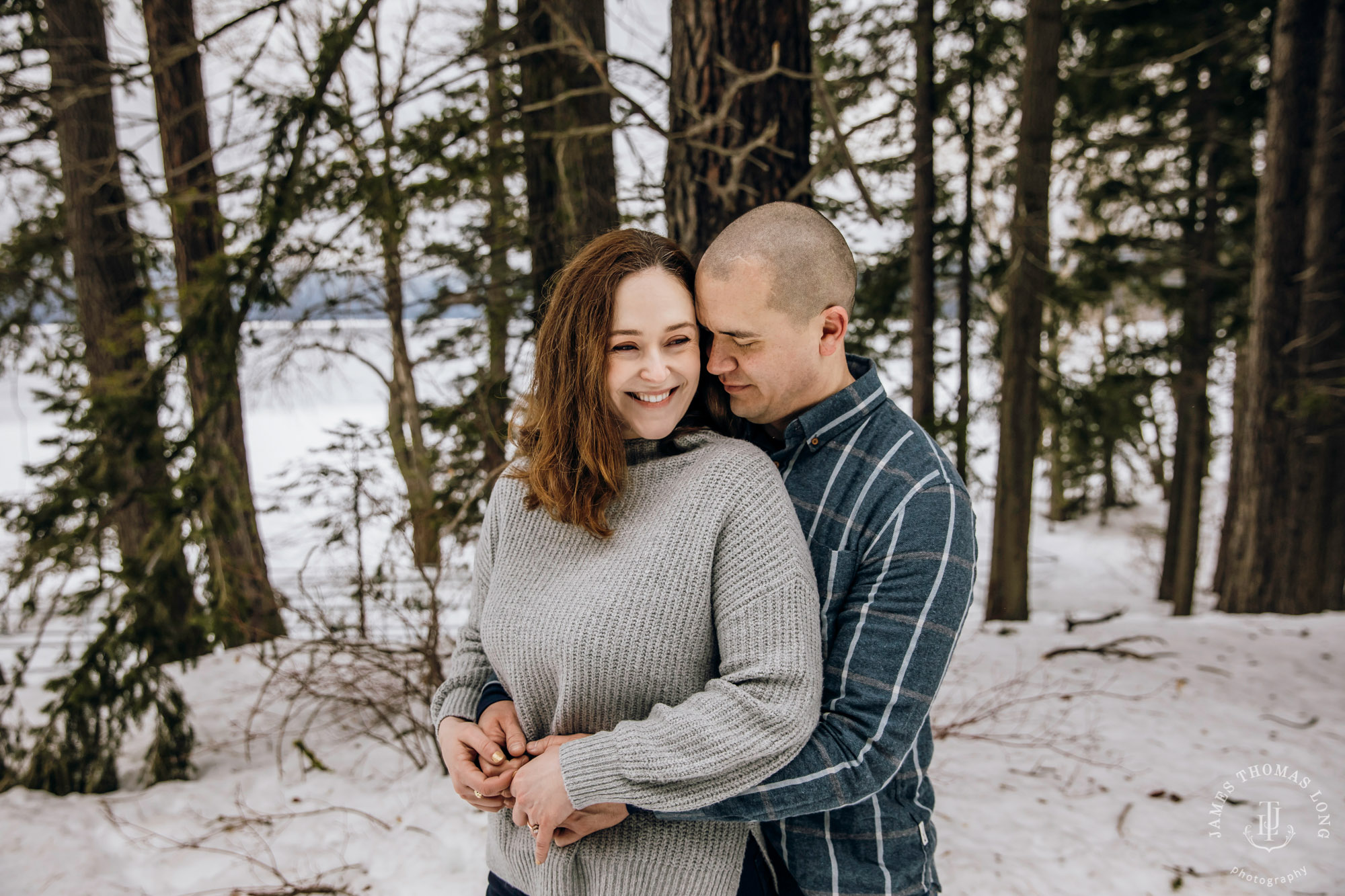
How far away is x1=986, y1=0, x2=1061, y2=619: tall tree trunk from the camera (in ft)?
24.8

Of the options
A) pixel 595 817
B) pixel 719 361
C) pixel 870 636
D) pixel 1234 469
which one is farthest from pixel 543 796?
pixel 1234 469

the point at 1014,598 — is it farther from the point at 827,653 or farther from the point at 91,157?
the point at 91,157

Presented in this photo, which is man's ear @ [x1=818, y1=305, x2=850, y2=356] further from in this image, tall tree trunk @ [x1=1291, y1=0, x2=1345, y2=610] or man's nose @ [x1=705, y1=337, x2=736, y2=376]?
tall tree trunk @ [x1=1291, y1=0, x2=1345, y2=610]

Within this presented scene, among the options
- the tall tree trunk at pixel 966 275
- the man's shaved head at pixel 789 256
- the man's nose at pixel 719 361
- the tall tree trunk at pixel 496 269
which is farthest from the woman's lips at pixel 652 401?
the tall tree trunk at pixel 966 275

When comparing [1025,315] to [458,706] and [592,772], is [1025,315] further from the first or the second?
[592,772]

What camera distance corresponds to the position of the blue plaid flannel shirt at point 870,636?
55.7 inches

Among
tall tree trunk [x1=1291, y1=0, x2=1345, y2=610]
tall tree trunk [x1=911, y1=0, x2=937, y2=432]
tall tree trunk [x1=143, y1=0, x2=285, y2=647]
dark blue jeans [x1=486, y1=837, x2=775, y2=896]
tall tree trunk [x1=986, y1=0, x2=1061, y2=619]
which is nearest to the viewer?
dark blue jeans [x1=486, y1=837, x2=775, y2=896]

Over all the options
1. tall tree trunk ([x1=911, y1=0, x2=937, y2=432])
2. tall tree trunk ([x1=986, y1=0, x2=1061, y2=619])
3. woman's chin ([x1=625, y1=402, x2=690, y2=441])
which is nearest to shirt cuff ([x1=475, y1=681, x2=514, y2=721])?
woman's chin ([x1=625, y1=402, x2=690, y2=441])

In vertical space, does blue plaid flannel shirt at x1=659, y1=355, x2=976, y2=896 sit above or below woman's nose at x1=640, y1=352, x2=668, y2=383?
below

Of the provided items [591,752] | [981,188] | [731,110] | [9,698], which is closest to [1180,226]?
[981,188]

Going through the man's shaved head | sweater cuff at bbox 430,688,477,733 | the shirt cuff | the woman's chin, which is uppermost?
the man's shaved head

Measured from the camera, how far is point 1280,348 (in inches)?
292

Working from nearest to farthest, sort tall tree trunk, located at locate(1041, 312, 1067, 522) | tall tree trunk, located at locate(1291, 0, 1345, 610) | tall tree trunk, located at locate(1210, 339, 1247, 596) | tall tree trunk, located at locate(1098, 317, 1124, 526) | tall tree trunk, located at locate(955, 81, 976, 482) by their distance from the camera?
tall tree trunk, located at locate(1291, 0, 1345, 610) < tall tree trunk, located at locate(1210, 339, 1247, 596) < tall tree trunk, located at locate(955, 81, 976, 482) < tall tree trunk, located at locate(1041, 312, 1067, 522) < tall tree trunk, located at locate(1098, 317, 1124, 526)

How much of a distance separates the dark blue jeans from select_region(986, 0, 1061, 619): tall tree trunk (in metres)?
6.29
